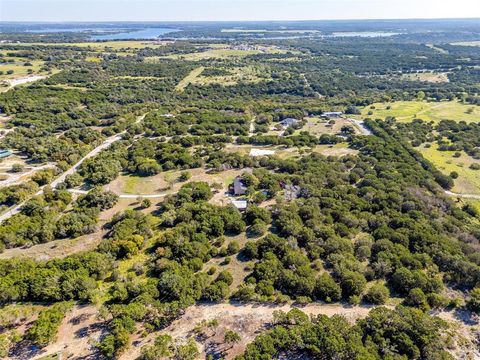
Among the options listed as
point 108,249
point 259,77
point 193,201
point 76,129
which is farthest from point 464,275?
point 259,77

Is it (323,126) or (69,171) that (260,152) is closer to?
(323,126)

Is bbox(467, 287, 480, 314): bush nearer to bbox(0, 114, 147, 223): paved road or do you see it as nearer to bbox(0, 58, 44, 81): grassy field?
bbox(0, 114, 147, 223): paved road

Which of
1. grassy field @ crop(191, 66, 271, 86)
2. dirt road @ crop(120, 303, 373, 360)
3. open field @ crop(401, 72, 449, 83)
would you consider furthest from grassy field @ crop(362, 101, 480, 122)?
dirt road @ crop(120, 303, 373, 360)

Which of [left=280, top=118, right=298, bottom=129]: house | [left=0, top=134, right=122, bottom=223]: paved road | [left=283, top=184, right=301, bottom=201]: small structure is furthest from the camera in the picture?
[left=280, top=118, right=298, bottom=129]: house

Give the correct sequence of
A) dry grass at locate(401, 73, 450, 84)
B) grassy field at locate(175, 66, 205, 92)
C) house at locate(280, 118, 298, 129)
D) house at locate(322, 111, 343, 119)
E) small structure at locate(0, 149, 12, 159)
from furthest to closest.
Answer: dry grass at locate(401, 73, 450, 84)
grassy field at locate(175, 66, 205, 92)
house at locate(322, 111, 343, 119)
house at locate(280, 118, 298, 129)
small structure at locate(0, 149, 12, 159)

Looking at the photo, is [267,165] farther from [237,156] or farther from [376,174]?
[376,174]

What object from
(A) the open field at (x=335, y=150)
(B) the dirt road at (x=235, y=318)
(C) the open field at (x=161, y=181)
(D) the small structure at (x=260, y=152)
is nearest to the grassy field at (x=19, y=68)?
(C) the open field at (x=161, y=181)

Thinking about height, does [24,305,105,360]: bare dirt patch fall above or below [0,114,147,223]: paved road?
below
